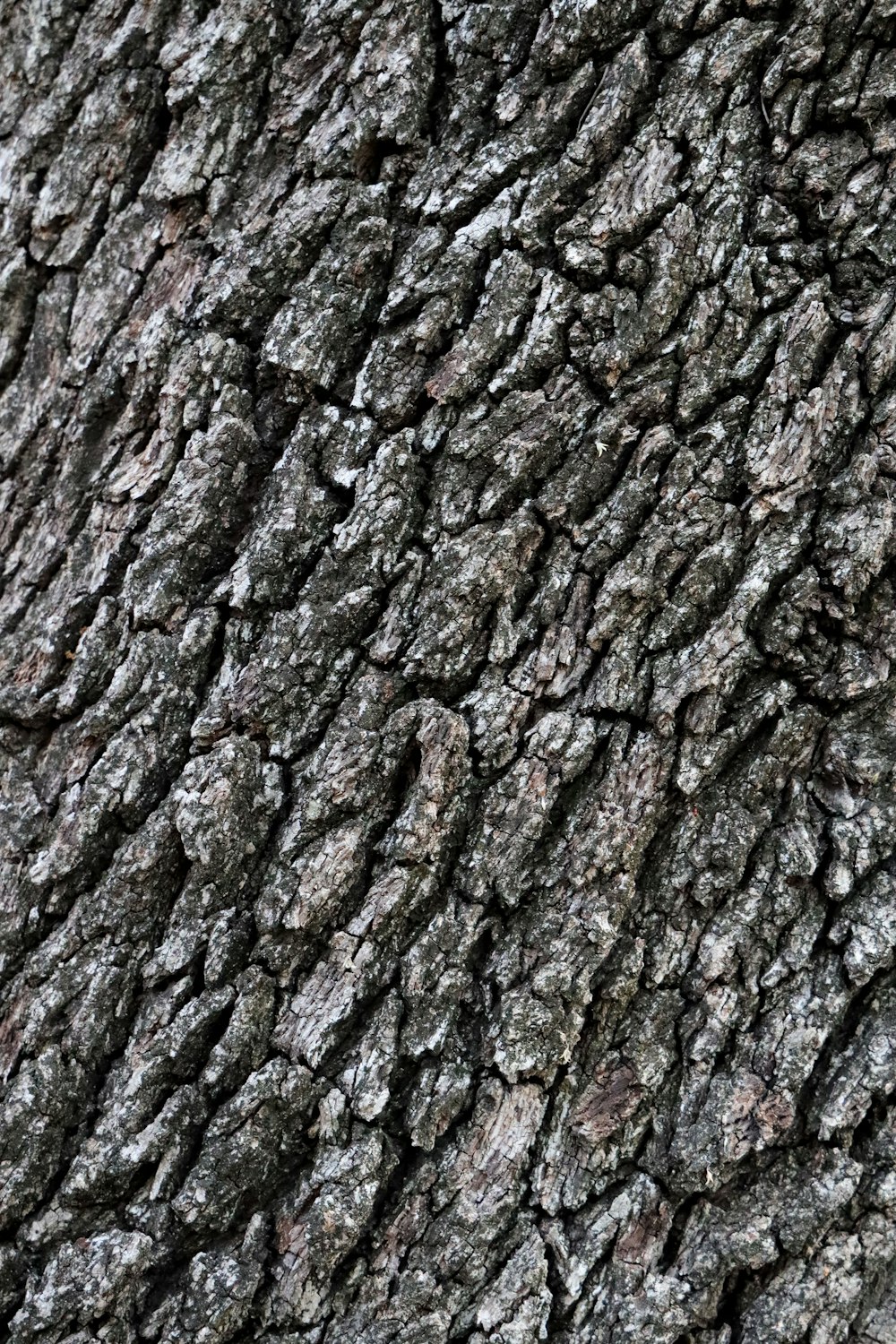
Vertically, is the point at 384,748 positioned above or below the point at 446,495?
below

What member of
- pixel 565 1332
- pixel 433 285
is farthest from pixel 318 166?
pixel 565 1332

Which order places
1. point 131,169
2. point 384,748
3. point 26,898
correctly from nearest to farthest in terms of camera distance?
point 384,748 → point 26,898 → point 131,169

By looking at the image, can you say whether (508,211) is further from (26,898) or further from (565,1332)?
(565,1332)

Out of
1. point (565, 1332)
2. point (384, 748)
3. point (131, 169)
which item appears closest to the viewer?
point (565, 1332)

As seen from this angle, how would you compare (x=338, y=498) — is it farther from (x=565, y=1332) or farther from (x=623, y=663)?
(x=565, y=1332)

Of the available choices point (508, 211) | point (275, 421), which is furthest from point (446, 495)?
point (508, 211)

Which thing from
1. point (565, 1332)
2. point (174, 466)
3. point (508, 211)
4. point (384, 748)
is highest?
point (508, 211)

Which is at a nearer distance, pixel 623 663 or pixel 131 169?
pixel 623 663
